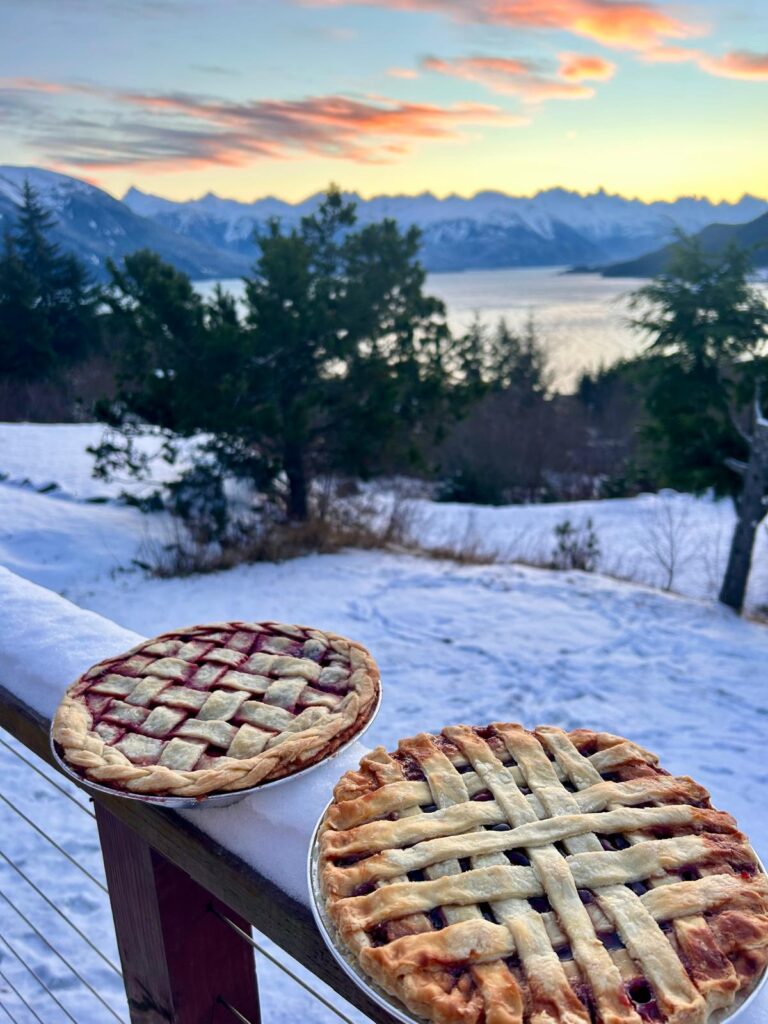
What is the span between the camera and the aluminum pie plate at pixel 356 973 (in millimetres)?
653

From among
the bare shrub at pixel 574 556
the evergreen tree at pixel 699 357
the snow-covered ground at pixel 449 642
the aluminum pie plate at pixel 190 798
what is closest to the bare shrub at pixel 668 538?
the snow-covered ground at pixel 449 642

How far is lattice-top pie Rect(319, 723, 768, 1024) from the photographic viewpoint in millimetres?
665

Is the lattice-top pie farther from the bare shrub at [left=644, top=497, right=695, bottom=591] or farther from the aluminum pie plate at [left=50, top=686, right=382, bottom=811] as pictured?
the bare shrub at [left=644, top=497, right=695, bottom=591]

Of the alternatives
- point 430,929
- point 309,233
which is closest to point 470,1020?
point 430,929

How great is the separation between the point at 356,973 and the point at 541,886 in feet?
0.66

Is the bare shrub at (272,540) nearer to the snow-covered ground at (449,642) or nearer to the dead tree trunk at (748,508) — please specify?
the snow-covered ground at (449,642)

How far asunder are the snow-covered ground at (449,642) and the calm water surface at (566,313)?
2824 mm

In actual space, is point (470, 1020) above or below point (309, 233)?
below

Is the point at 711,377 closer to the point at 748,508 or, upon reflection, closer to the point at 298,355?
the point at 748,508

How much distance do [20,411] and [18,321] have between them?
2.51 meters

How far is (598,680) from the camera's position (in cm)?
568

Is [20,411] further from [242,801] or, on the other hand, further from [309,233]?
[242,801]

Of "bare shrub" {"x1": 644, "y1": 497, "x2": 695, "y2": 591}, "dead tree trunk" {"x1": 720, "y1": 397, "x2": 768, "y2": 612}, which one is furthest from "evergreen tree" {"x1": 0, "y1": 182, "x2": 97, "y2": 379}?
"dead tree trunk" {"x1": 720, "y1": 397, "x2": 768, "y2": 612}

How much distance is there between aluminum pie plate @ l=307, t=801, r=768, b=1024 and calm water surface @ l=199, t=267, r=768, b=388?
7.23 metres
